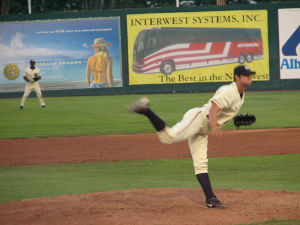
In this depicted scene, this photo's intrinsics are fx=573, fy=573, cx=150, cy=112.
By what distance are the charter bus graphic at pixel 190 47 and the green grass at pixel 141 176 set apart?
18.6 m

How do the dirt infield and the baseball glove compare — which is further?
the baseball glove

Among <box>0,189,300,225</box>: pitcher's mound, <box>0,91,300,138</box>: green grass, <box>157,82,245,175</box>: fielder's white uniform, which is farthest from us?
<box>0,91,300,138</box>: green grass

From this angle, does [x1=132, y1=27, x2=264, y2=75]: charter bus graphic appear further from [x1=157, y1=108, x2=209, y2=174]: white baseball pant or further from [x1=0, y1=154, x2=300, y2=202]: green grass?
[x1=157, y1=108, x2=209, y2=174]: white baseball pant

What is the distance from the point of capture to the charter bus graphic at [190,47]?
3027cm

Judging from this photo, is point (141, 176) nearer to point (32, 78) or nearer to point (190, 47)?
point (32, 78)

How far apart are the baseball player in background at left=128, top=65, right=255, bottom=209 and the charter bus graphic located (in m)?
23.1

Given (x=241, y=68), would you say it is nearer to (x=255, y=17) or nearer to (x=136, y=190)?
(x=136, y=190)

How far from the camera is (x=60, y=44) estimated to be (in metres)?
30.5

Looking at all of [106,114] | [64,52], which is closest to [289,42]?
[64,52]

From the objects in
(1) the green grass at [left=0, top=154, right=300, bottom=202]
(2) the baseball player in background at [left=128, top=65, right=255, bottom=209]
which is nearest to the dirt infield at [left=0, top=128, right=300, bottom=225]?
(2) the baseball player in background at [left=128, top=65, right=255, bottom=209]

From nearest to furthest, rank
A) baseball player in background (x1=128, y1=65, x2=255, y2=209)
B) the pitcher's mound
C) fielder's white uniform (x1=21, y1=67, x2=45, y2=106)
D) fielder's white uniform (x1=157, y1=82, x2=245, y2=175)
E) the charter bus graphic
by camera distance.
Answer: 1. the pitcher's mound
2. baseball player in background (x1=128, y1=65, x2=255, y2=209)
3. fielder's white uniform (x1=157, y1=82, x2=245, y2=175)
4. fielder's white uniform (x1=21, y1=67, x2=45, y2=106)
5. the charter bus graphic

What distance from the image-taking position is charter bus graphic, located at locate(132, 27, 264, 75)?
3027 centimetres

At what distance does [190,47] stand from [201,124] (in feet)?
77.1

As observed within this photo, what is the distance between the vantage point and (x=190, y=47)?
30.4m
